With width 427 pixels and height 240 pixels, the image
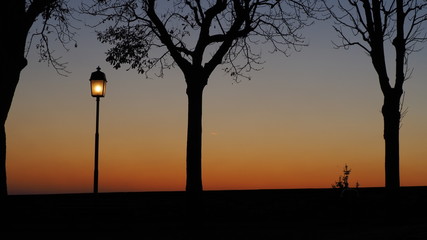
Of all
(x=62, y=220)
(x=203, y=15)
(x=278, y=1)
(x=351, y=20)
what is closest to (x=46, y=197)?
(x=62, y=220)

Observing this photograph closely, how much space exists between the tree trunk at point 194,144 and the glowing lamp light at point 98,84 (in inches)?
136

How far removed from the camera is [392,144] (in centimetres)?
1855

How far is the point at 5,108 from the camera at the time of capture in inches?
611

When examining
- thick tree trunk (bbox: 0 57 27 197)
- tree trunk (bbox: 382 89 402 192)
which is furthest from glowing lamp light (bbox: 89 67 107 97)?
tree trunk (bbox: 382 89 402 192)

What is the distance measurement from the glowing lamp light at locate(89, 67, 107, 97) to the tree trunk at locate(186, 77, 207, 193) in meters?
3.47

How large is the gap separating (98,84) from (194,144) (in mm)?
4257

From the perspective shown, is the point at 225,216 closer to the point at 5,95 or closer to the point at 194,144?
the point at 194,144

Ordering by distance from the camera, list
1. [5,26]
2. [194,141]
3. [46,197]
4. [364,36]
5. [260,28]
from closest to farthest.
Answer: [5,26], [194,141], [364,36], [260,28], [46,197]

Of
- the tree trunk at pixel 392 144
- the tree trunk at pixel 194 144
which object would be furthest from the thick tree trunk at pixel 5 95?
the tree trunk at pixel 392 144

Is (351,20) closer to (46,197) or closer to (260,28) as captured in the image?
(260,28)

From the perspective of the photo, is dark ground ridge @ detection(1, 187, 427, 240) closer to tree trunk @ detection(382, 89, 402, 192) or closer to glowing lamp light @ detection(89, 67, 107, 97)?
tree trunk @ detection(382, 89, 402, 192)

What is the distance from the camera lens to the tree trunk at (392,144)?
1853cm

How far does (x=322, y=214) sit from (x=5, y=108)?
1246cm

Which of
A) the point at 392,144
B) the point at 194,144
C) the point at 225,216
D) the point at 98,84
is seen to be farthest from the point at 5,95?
the point at 392,144
